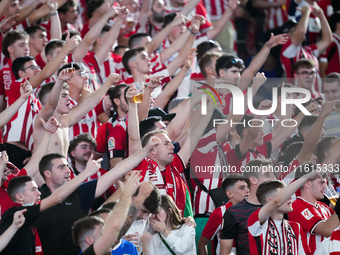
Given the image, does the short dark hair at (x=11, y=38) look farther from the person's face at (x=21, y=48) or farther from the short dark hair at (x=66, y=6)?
the short dark hair at (x=66, y=6)

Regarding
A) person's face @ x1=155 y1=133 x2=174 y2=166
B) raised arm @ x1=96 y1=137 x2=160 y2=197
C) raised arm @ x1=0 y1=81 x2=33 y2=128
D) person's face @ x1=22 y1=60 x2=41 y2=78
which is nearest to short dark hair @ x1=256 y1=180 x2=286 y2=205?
person's face @ x1=155 y1=133 x2=174 y2=166

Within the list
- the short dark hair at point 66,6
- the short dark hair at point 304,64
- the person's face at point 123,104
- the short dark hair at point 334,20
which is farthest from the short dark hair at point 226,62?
the short dark hair at point 334,20

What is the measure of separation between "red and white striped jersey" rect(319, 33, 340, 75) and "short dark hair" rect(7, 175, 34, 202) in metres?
6.74

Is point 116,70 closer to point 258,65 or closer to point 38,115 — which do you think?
point 258,65

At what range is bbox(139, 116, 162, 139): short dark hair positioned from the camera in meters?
8.20

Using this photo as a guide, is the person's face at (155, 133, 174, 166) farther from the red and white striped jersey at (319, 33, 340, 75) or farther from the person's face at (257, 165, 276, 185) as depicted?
the red and white striped jersey at (319, 33, 340, 75)

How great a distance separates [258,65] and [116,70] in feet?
6.93

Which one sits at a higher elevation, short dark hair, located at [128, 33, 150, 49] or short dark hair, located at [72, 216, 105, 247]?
short dark hair, located at [128, 33, 150, 49]

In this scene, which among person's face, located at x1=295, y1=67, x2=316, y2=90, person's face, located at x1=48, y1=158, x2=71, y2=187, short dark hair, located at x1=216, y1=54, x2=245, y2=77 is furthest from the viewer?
person's face, located at x1=295, y1=67, x2=316, y2=90

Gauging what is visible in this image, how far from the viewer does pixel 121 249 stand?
20.4ft

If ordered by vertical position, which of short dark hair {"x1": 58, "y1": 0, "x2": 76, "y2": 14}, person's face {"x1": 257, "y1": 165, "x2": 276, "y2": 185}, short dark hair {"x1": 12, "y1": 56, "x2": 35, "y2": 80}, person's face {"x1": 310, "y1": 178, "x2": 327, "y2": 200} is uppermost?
short dark hair {"x1": 58, "y1": 0, "x2": 76, "y2": 14}

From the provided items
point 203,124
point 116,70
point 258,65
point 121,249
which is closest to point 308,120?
point 258,65

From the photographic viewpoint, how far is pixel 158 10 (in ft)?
40.0

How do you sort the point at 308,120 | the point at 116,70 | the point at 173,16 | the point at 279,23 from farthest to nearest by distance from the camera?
the point at 279,23
the point at 173,16
the point at 116,70
the point at 308,120
